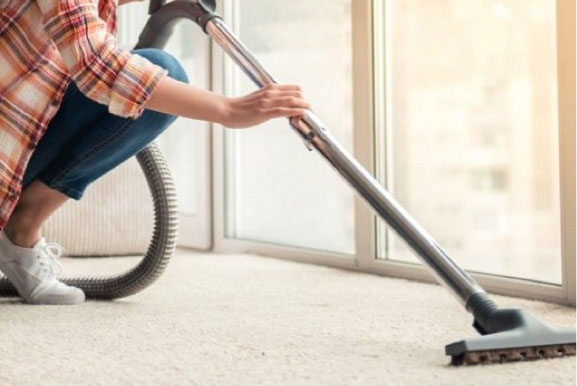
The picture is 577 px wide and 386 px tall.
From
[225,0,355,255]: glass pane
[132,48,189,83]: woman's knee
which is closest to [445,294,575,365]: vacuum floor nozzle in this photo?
[132,48,189,83]: woman's knee

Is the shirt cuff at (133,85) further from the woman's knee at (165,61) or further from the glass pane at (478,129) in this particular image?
the glass pane at (478,129)

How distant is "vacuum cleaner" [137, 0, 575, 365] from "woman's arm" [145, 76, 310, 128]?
0.05 metres

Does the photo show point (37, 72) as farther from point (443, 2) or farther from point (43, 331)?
point (443, 2)

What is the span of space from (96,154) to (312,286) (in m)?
0.56

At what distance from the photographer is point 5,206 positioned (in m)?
1.43

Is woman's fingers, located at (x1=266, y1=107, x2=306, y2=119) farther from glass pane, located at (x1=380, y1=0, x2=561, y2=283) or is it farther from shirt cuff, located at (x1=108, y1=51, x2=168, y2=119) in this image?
glass pane, located at (x1=380, y1=0, x2=561, y2=283)

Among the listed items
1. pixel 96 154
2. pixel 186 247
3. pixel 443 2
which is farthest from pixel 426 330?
pixel 186 247

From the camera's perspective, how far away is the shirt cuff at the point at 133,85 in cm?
127

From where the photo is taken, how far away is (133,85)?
1.28 metres

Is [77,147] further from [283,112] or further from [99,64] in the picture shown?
[283,112]

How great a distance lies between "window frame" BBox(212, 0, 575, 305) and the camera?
1666 millimetres

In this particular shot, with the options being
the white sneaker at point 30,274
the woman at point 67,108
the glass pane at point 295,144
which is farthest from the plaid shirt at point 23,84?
the glass pane at point 295,144

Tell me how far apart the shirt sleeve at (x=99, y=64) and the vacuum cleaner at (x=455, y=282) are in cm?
20

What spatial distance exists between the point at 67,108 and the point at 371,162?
0.79 m
